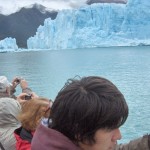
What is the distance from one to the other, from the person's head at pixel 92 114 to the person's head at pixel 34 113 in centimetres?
46

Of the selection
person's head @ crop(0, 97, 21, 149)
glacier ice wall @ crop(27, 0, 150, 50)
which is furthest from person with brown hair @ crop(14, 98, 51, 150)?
glacier ice wall @ crop(27, 0, 150, 50)

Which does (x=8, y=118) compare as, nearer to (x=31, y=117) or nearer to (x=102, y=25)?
(x=31, y=117)

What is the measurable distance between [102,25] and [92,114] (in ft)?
108

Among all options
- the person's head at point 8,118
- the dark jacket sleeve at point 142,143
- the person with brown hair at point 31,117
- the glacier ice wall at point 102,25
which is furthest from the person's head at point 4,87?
the glacier ice wall at point 102,25

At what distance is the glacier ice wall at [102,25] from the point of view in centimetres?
3250

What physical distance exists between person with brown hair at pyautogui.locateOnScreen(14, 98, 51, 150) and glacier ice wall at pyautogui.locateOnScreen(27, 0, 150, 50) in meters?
31.0

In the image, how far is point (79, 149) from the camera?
749mm

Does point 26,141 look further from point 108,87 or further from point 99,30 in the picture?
point 99,30

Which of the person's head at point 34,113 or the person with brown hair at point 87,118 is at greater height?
the person with brown hair at point 87,118

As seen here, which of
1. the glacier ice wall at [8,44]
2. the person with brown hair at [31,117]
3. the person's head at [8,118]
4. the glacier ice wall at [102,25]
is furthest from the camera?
the glacier ice wall at [8,44]

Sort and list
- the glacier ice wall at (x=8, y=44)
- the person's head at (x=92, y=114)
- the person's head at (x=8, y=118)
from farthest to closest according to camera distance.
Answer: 1. the glacier ice wall at (x=8, y=44)
2. the person's head at (x=8, y=118)
3. the person's head at (x=92, y=114)

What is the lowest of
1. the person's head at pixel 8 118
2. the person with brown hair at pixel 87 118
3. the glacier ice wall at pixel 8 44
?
the glacier ice wall at pixel 8 44

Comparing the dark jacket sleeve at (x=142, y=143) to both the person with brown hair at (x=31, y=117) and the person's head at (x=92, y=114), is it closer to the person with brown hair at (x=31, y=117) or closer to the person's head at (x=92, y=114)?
the person's head at (x=92, y=114)

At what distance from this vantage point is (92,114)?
0.72m
